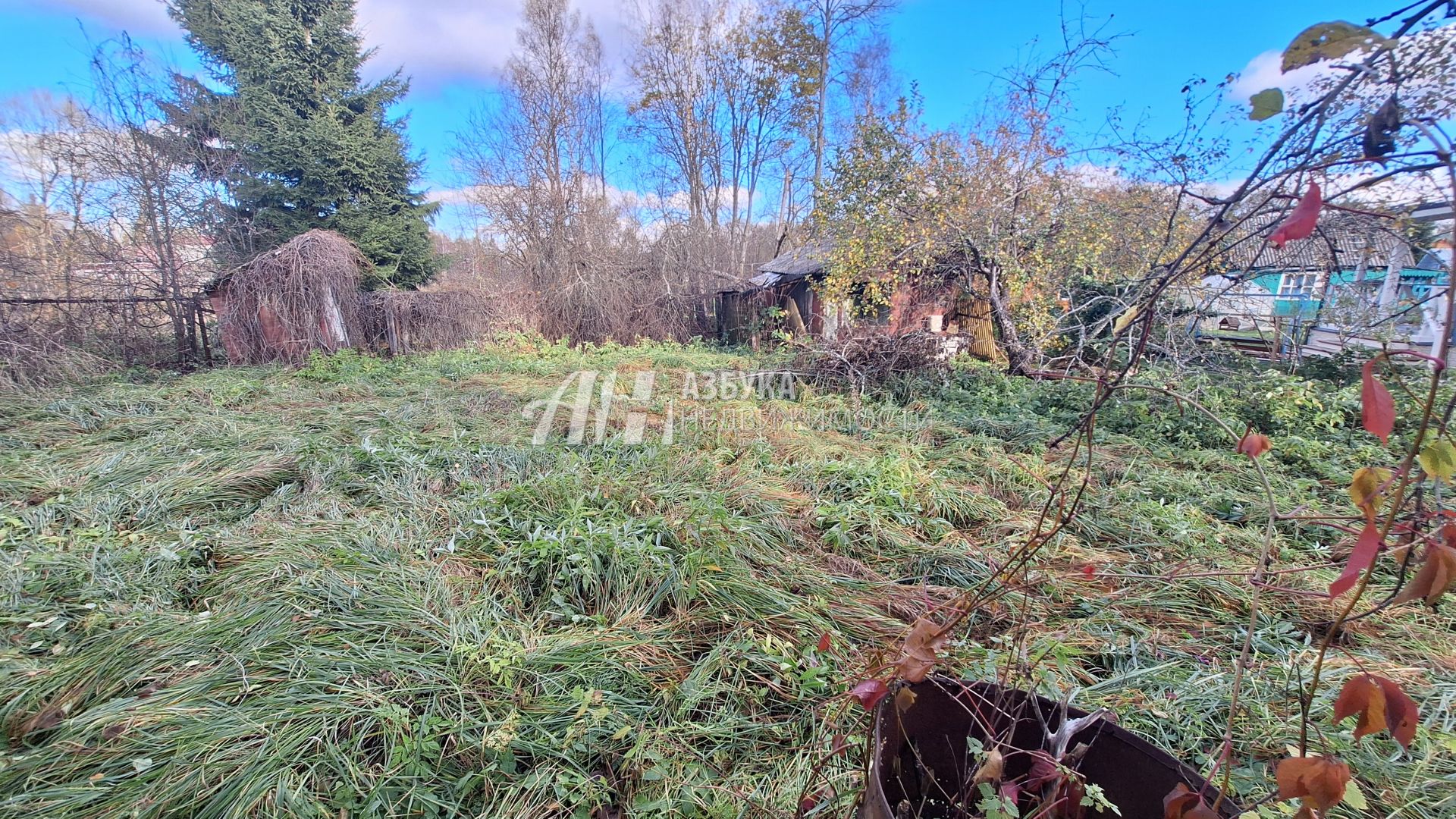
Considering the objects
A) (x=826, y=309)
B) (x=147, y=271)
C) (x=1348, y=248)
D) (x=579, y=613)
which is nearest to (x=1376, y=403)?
(x=579, y=613)

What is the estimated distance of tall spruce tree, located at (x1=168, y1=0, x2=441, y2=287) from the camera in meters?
9.54

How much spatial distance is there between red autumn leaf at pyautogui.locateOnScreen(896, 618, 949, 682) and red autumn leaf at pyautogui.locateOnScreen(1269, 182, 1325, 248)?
2.25 ft

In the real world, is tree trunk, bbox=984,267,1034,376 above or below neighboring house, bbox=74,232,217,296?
below

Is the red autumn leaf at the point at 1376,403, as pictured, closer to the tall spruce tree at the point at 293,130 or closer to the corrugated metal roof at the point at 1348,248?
the corrugated metal roof at the point at 1348,248

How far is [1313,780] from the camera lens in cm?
62

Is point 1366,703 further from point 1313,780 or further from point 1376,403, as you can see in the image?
point 1376,403

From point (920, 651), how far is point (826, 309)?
6784 millimetres

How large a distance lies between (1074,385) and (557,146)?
11.0 metres

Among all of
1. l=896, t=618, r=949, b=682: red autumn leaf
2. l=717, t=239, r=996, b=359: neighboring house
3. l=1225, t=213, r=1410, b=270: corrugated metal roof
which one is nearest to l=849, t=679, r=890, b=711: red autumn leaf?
l=896, t=618, r=949, b=682: red autumn leaf

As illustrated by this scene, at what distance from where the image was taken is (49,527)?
2525mm

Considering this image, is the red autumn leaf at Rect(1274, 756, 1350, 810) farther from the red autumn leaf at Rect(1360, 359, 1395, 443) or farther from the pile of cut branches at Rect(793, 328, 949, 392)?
the pile of cut branches at Rect(793, 328, 949, 392)

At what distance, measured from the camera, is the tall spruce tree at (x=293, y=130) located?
31.3ft

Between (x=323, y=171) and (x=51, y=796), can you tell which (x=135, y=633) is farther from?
(x=323, y=171)

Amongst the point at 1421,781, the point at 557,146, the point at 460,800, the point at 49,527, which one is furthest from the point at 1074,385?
the point at 557,146
